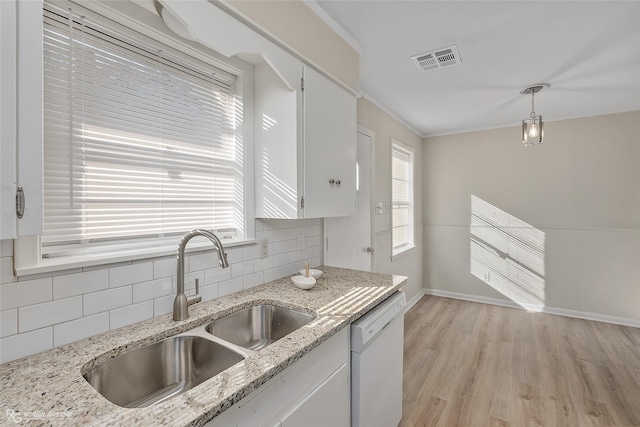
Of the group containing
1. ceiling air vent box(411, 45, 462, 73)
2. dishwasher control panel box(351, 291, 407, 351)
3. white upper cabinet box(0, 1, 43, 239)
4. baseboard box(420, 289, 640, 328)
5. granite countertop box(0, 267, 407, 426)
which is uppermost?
ceiling air vent box(411, 45, 462, 73)

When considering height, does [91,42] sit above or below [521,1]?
below

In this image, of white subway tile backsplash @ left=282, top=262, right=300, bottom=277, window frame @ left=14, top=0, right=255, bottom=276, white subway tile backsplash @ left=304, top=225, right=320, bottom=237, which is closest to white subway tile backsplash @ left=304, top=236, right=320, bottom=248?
white subway tile backsplash @ left=304, top=225, right=320, bottom=237

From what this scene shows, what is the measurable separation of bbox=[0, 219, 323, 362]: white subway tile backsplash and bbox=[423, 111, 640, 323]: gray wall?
3742 mm

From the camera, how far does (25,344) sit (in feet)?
3.12

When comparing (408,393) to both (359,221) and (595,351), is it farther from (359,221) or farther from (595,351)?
(595,351)

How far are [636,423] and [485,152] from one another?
3.18 m

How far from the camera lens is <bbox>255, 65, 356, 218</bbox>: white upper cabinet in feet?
5.45

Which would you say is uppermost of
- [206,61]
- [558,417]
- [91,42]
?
[206,61]

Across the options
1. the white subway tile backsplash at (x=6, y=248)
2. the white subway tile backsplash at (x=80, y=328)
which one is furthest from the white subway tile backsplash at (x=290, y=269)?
the white subway tile backsplash at (x=6, y=248)

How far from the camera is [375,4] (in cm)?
172

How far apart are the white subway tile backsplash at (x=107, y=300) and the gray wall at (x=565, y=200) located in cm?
429

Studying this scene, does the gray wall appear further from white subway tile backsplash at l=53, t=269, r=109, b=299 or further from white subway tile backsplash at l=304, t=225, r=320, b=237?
white subway tile backsplash at l=53, t=269, r=109, b=299

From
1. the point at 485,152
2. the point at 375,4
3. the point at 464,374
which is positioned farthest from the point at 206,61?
the point at 485,152

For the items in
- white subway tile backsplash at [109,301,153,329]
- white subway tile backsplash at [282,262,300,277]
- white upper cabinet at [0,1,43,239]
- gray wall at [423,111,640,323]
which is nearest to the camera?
white upper cabinet at [0,1,43,239]
